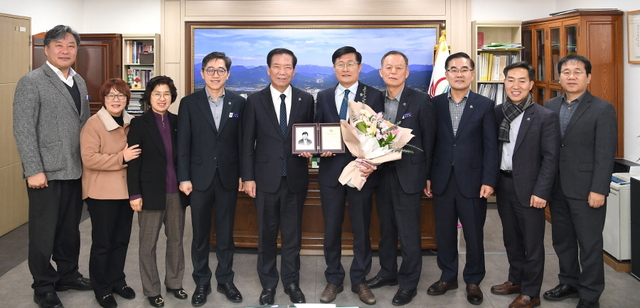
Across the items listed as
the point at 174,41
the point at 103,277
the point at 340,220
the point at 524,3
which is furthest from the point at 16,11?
the point at 524,3

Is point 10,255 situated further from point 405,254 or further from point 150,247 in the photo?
point 405,254

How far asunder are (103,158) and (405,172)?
6.59ft

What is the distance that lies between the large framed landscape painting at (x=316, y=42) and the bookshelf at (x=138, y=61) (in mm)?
440

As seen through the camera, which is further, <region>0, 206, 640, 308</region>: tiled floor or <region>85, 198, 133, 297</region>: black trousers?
<region>0, 206, 640, 308</region>: tiled floor

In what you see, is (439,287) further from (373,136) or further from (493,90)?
(493,90)

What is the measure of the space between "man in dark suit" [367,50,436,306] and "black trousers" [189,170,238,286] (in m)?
1.09

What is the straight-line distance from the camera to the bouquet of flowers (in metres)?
3.47

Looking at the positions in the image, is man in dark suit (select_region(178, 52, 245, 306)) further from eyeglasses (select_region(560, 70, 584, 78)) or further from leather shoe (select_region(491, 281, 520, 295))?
eyeglasses (select_region(560, 70, 584, 78))

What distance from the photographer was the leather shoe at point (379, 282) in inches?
161

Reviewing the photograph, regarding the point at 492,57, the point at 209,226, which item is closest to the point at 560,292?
the point at 209,226

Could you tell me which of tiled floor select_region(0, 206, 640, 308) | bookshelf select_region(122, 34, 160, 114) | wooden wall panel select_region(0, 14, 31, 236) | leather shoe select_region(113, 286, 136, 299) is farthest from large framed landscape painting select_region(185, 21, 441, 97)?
leather shoe select_region(113, 286, 136, 299)

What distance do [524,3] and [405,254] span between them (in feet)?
16.0

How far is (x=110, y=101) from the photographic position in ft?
11.9

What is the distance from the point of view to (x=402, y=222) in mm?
3844
